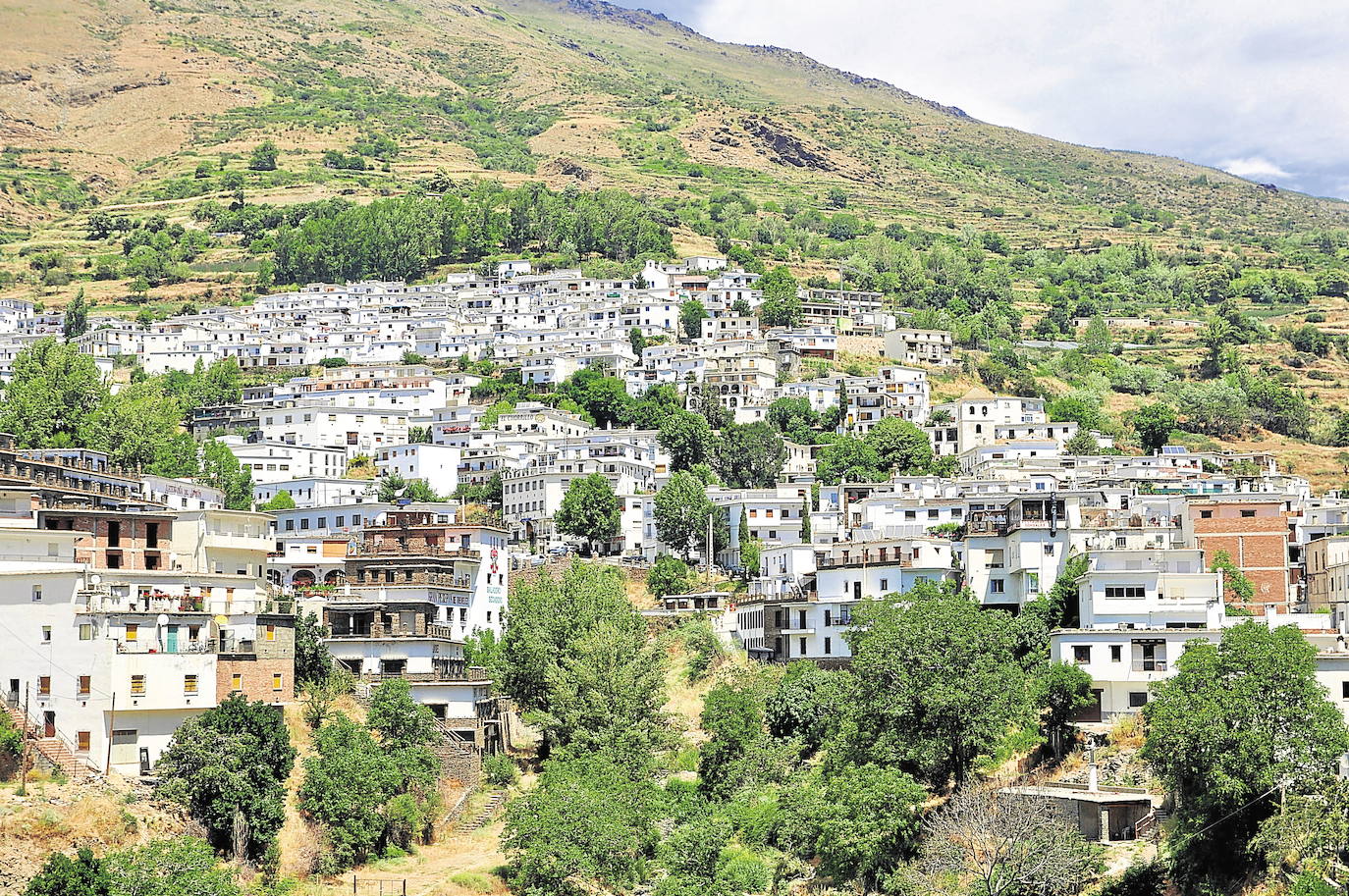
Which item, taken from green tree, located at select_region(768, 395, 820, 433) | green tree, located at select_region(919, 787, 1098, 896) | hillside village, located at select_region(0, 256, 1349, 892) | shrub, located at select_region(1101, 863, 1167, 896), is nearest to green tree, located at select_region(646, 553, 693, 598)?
hillside village, located at select_region(0, 256, 1349, 892)

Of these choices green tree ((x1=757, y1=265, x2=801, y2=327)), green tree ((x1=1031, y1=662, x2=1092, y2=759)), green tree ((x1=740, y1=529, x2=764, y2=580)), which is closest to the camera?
green tree ((x1=1031, y1=662, x2=1092, y2=759))

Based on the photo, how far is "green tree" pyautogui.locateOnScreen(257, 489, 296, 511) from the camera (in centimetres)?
10188

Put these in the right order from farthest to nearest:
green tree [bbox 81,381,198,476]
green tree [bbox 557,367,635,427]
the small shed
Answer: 1. green tree [bbox 557,367,635,427]
2. green tree [bbox 81,381,198,476]
3. the small shed

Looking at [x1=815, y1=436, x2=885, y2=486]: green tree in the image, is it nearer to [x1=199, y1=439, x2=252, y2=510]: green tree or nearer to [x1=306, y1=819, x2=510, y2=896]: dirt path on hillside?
[x1=199, y1=439, x2=252, y2=510]: green tree

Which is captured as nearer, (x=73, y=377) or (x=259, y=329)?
(x=73, y=377)

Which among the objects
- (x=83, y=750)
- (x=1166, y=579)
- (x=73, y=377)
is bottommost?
(x=83, y=750)

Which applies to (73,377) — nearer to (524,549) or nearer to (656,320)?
(524,549)

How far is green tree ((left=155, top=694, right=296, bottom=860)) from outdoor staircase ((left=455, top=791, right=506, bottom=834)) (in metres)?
9.34

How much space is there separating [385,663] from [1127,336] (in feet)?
414

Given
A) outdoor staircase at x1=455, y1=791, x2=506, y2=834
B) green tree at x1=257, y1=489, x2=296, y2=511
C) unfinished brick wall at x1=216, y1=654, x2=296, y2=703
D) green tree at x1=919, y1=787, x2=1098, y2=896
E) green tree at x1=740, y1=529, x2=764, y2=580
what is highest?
green tree at x1=257, y1=489, x2=296, y2=511

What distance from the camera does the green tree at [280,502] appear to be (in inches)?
4011

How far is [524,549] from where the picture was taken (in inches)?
4018

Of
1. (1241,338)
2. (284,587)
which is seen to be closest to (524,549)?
(284,587)

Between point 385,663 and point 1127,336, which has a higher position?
point 1127,336
